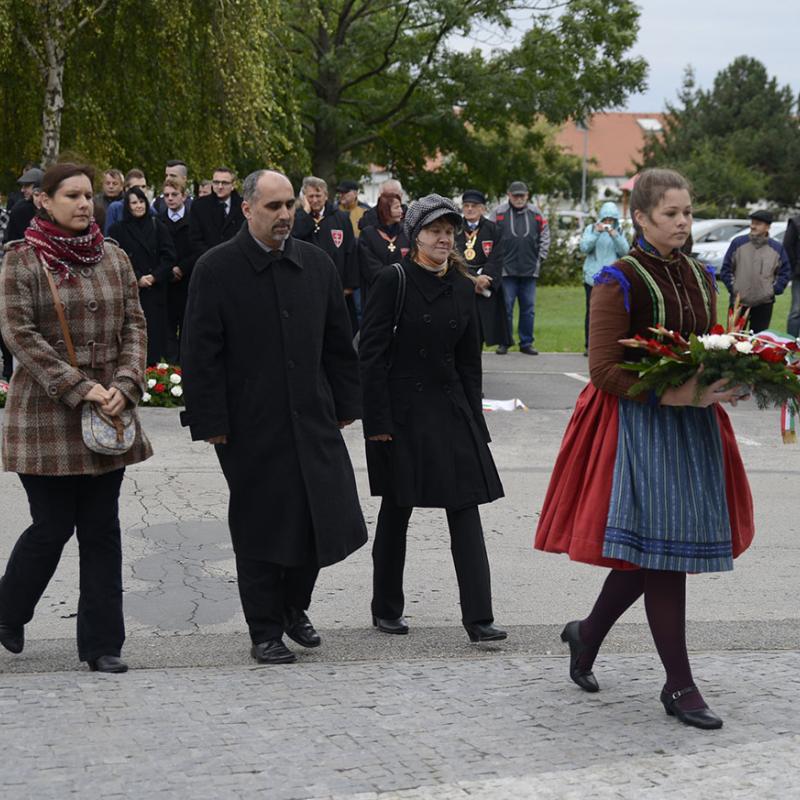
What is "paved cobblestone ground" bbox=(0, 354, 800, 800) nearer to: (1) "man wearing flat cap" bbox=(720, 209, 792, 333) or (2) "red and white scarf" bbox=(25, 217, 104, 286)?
(2) "red and white scarf" bbox=(25, 217, 104, 286)

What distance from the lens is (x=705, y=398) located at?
15.1 feet

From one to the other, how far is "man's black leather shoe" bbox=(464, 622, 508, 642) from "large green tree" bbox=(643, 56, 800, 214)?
5610cm

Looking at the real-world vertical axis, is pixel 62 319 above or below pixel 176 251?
below

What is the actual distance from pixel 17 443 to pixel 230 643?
47.4 inches

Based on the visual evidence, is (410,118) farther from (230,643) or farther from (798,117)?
(798,117)

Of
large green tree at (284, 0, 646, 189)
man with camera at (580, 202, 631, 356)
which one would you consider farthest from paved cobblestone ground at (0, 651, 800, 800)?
large green tree at (284, 0, 646, 189)

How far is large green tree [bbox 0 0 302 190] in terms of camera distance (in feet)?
58.3

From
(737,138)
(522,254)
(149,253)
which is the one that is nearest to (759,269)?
(522,254)

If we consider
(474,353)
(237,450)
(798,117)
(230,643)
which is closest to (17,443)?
(237,450)

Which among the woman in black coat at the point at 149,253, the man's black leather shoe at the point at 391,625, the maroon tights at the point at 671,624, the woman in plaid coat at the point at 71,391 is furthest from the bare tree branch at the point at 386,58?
the maroon tights at the point at 671,624

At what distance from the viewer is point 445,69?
31.6 m

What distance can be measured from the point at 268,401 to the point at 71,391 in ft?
2.41

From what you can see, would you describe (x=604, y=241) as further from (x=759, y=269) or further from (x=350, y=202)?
(x=350, y=202)

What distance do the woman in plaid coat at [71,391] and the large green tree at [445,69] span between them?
25590 millimetres
